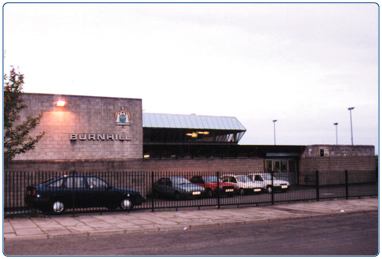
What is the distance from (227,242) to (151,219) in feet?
15.2

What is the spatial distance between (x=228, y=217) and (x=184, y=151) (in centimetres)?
1915

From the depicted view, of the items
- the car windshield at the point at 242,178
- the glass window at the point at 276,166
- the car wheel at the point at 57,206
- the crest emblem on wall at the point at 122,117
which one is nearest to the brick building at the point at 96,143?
the crest emblem on wall at the point at 122,117

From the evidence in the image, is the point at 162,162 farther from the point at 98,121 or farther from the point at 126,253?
the point at 126,253

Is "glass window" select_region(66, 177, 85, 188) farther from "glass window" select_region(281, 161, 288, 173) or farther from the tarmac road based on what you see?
"glass window" select_region(281, 161, 288, 173)

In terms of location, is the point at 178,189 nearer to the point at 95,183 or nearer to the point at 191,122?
the point at 95,183

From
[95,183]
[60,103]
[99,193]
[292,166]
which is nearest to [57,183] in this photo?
[95,183]

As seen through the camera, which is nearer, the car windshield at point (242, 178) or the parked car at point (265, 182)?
the parked car at point (265, 182)

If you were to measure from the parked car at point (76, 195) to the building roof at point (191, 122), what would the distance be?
24.7 meters

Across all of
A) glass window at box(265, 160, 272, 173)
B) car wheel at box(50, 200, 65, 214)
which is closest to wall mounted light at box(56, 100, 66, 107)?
car wheel at box(50, 200, 65, 214)

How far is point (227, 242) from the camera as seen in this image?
9273 millimetres

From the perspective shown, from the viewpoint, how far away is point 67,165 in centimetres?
2111

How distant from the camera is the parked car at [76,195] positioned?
14383mm

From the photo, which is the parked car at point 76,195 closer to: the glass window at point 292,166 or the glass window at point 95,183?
the glass window at point 95,183

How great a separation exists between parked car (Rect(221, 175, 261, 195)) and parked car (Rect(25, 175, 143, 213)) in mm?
8728
